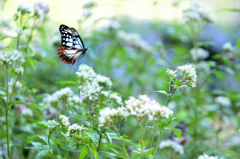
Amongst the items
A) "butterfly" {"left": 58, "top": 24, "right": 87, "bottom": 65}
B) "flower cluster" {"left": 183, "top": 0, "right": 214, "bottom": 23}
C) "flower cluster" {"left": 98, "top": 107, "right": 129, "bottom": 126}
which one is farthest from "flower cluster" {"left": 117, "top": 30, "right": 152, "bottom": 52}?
"flower cluster" {"left": 98, "top": 107, "right": 129, "bottom": 126}

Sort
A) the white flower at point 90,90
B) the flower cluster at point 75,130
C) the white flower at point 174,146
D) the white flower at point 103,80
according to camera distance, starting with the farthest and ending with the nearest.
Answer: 1. the white flower at point 174,146
2. the white flower at point 103,80
3. the white flower at point 90,90
4. the flower cluster at point 75,130

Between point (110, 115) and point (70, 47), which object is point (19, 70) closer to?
point (70, 47)

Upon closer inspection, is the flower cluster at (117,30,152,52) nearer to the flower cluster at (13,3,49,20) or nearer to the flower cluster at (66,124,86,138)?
the flower cluster at (13,3,49,20)

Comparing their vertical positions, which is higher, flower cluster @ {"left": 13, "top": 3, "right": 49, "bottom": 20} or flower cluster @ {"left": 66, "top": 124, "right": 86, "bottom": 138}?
flower cluster @ {"left": 13, "top": 3, "right": 49, "bottom": 20}

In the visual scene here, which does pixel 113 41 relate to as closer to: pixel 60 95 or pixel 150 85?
pixel 150 85

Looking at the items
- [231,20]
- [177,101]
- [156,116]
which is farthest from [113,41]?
[231,20]

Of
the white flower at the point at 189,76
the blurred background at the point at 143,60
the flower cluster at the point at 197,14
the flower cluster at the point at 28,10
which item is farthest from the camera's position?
the flower cluster at the point at 197,14

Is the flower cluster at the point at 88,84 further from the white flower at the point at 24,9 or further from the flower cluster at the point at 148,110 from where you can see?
the white flower at the point at 24,9

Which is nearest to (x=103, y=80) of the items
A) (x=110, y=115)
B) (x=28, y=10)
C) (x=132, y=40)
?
(x=110, y=115)

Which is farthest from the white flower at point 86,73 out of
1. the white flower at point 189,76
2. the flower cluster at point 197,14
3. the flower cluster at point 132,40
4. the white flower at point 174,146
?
the flower cluster at point 132,40
